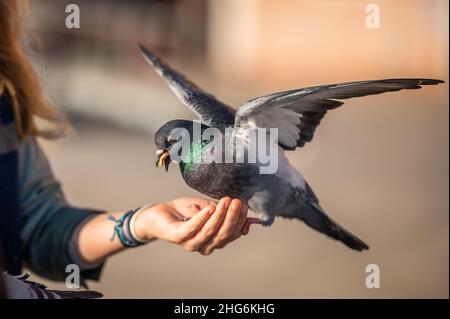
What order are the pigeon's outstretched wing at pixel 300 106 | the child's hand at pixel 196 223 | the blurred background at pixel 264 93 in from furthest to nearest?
the blurred background at pixel 264 93
the child's hand at pixel 196 223
the pigeon's outstretched wing at pixel 300 106

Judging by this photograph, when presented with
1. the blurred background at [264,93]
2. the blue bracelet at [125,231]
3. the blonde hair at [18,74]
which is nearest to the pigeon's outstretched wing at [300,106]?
the blue bracelet at [125,231]

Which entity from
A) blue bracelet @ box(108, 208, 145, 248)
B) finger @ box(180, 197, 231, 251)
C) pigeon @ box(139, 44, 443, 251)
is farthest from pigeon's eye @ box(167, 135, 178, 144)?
blue bracelet @ box(108, 208, 145, 248)

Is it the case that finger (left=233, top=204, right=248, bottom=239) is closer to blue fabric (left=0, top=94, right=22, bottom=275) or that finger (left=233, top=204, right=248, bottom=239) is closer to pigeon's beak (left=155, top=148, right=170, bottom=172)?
pigeon's beak (left=155, top=148, right=170, bottom=172)

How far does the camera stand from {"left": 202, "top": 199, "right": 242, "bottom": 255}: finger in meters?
0.65

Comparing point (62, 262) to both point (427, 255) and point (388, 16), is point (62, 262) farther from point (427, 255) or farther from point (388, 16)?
point (388, 16)

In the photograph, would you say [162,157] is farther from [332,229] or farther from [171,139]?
[332,229]

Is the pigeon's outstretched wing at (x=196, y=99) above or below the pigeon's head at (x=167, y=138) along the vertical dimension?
above

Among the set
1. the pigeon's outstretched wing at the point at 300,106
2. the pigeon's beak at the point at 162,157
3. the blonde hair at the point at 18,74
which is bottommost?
the pigeon's beak at the point at 162,157

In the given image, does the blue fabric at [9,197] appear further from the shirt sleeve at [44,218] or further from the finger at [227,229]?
the finger at [227,229]

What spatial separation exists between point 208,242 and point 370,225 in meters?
2.23

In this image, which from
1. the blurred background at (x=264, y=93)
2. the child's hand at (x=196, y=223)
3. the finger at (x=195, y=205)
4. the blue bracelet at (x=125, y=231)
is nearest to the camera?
the child's hand at (x=196, y=223)

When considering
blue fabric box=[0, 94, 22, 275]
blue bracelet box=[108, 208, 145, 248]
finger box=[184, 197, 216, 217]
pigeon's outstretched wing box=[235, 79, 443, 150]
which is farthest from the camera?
blue fabric box=[0, 94, 22, 275]

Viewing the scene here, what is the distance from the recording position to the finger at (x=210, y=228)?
0.65m

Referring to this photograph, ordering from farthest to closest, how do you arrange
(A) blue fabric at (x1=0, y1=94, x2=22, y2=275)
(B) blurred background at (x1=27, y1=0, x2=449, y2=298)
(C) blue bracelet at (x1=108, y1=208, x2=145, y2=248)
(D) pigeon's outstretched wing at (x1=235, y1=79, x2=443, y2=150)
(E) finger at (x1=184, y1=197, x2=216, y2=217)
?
(B) blurred background at (x1=27, y1=0, x2=449, y2=298) → (A) blue fabric at (x1=0, y1=94, x2=22, y2=275) → (C) blue bracelet at (x1=108, y1=208, x2=145, y2=248) → (E) finger at (x1=184, y1=197, x2=216, y2=217) → (D) pigeon's outstretched wing at (x1=235, y1=79, x2=443, y2=150)
